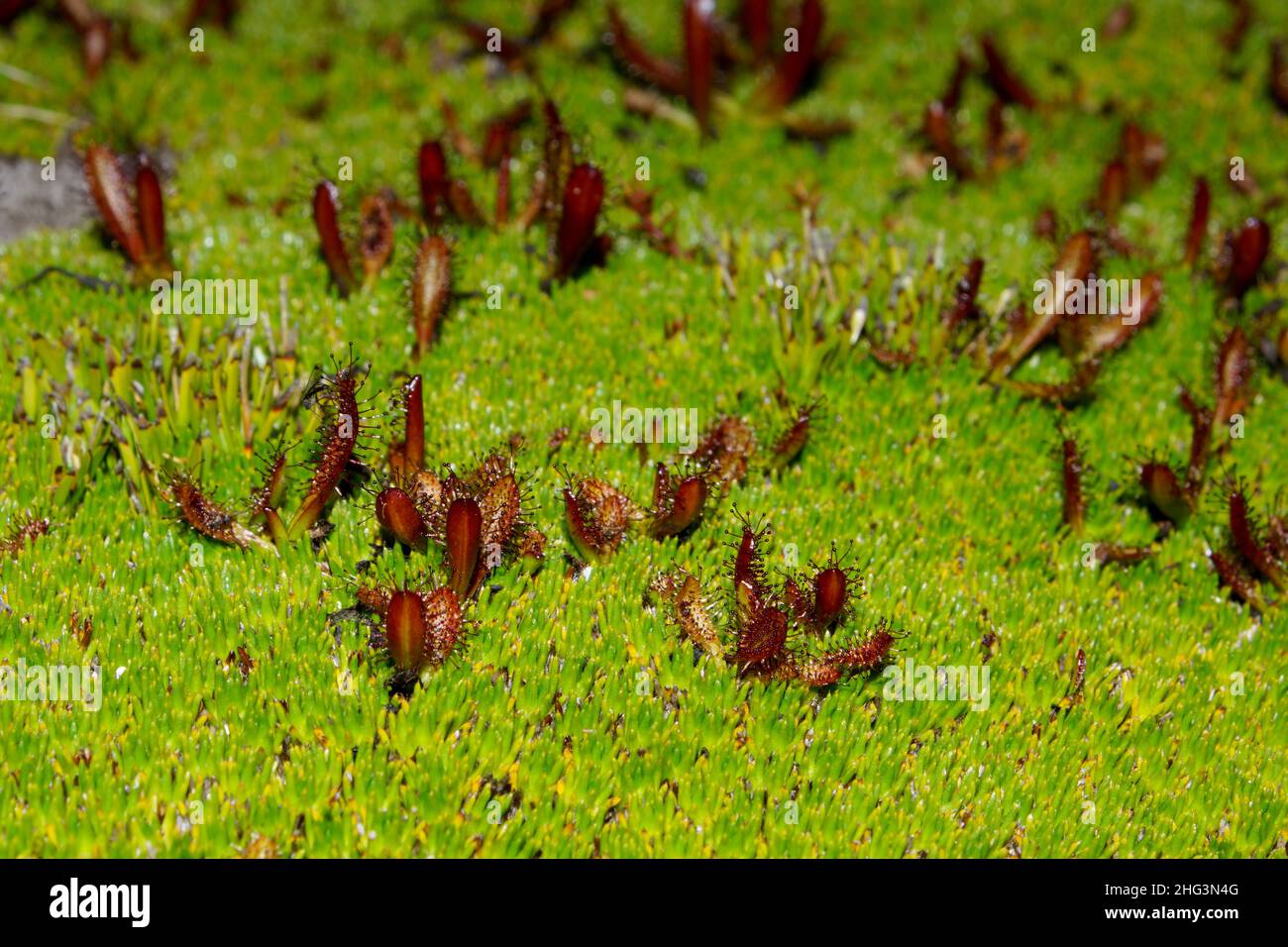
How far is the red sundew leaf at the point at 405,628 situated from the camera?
392 centimetres

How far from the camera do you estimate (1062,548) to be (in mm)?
5180

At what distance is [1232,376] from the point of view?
19.3ft

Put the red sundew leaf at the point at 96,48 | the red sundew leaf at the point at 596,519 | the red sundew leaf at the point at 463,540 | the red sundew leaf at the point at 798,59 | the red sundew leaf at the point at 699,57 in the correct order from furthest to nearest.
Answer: the red sundew leaf at the point at 798,59 → the red sundew leaf at the point at 96,48 → the red sundew leaf at the point at 699,57 → the red sundew leaf at the point at 596,519 → the red sundew leaf at the point at 463,540

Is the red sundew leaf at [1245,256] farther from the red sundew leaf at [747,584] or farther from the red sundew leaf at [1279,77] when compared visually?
the red sundew leaf at [747,584]

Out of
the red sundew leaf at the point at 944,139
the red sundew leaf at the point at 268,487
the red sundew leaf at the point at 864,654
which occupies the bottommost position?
the red sundew leaf at the point at 864,654

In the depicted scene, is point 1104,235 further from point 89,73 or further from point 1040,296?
point 89,73

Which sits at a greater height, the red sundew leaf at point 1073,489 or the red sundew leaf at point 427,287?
the red sundew leaf at point 427,287

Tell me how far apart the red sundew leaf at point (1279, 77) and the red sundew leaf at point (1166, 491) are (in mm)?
4756

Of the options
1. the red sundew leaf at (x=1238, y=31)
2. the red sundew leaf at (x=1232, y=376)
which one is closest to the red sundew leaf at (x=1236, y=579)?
Result: the red sundew leaf at (x=1232, y=376)

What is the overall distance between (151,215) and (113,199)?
23 cm

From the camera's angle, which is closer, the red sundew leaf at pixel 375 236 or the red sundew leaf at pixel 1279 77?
the red sundew leaf at pixel 375 236

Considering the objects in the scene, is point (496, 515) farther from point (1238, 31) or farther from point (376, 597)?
point (1238, 31)

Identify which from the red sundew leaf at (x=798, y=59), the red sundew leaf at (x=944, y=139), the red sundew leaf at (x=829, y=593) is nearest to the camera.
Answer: the red sundew leaf at (x=829, y=593)

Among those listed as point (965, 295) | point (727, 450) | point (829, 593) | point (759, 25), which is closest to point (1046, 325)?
point (965, 295)
